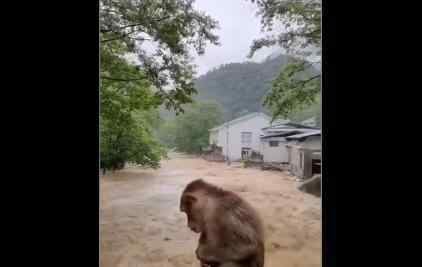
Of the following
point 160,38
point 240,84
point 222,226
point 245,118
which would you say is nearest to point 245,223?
point 222,226

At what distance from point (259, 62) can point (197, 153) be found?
619 millimetres

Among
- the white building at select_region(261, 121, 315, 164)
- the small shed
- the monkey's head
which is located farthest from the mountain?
the monkey's head

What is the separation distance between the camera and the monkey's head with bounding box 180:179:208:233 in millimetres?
1656

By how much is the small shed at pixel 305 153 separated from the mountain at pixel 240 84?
248 millimetres

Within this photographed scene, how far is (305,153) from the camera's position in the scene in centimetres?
172

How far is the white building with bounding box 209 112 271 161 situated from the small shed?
172mm

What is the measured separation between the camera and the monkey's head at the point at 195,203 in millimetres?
1656

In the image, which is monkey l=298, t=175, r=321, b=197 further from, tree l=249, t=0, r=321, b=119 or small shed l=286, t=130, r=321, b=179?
tree l=249, t=0, r=321, b=119

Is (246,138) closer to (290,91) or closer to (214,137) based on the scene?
(214,137)

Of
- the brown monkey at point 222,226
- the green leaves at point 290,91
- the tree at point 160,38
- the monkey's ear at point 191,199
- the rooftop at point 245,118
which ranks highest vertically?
the tree at point 160,38

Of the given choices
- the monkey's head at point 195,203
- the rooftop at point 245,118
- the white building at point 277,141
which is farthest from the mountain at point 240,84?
the monkey's head at point 195,203

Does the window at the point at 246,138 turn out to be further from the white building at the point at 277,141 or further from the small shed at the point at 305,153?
the small shed at the point at 305,153

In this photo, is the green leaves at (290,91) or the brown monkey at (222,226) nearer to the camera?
the brown monkey at (222,226)
